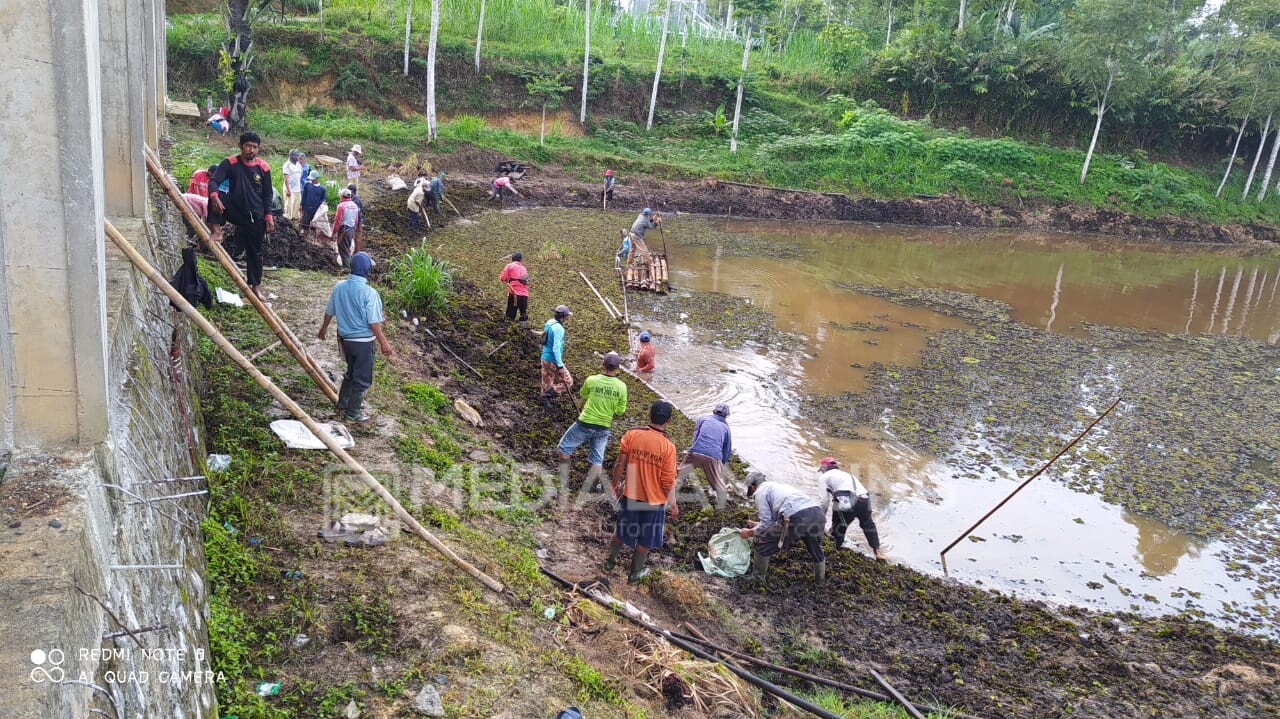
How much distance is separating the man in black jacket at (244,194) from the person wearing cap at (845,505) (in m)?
6.36

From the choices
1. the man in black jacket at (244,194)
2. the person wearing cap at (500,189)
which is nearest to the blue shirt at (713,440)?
the man in black jacket at (244,194)

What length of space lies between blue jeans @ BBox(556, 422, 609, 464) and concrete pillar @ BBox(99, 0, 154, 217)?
4.07 meters

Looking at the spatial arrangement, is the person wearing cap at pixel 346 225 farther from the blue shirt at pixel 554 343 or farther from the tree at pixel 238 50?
the tree at pixel 238 50

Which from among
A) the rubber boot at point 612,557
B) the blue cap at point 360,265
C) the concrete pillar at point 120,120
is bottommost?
the rubber boot at point 612,557

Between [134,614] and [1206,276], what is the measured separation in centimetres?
3118

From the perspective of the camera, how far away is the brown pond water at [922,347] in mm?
8359

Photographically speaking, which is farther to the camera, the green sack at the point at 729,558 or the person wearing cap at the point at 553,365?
the person wearing cap at the point at 553,365

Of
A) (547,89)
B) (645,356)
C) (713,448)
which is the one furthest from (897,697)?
(547,89)

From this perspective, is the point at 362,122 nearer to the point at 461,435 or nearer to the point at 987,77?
the point at 461,435

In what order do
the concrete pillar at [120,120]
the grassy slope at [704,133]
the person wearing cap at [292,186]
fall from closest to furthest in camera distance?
the concrete pillar at [120,120] → the person wearing cap at [292,186] → the grassy slope at [704,133]

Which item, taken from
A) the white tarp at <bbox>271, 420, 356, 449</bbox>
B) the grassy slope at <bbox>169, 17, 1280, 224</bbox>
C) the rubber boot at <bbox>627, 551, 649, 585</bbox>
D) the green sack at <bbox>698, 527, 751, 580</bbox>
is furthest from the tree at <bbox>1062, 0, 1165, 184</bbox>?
the white tarp at <bbox>271, 420, 356, 449</bbox>

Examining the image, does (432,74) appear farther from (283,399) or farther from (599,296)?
(283,399)

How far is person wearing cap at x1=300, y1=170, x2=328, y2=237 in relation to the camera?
12891 mm

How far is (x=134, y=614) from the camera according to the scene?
10.6ft
